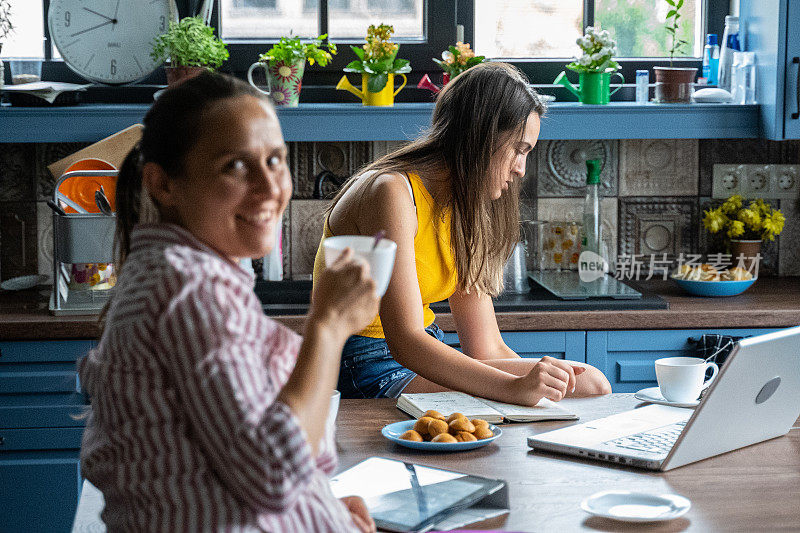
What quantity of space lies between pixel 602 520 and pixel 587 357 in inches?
62.7

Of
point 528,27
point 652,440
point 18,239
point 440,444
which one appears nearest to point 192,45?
point 18,239

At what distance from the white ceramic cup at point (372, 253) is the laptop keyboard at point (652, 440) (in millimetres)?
606

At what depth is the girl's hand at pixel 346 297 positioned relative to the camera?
→ 94 centimetres

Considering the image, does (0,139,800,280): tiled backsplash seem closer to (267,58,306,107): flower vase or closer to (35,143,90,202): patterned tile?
(267,58,306,107): flower vase

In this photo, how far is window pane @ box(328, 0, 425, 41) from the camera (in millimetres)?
3268

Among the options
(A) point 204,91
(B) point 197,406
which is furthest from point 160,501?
(A) point 204,91

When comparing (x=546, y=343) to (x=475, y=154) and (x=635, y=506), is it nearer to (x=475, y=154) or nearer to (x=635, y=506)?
(x=475, y=154)

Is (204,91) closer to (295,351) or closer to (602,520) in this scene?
(295,351)

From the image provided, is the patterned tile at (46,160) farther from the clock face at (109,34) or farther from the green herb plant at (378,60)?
the green herb plant at (378,60)

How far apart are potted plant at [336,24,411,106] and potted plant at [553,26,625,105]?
21.8 inches

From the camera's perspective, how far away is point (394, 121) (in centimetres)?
297

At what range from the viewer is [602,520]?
3.89 ft

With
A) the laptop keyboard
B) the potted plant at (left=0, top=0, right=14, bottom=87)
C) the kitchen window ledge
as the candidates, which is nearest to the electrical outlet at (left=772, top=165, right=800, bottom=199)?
the kitchen window ledge

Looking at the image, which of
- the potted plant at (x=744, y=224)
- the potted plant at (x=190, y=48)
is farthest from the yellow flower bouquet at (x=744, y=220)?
the potted plant at (x=190, y=48)
